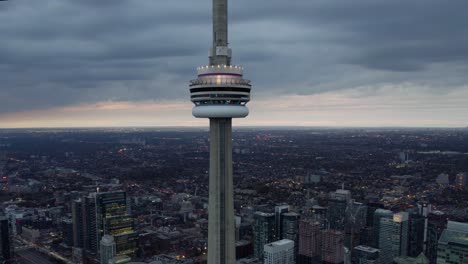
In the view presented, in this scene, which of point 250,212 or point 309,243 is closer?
point 309,243

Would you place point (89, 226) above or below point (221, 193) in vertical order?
below

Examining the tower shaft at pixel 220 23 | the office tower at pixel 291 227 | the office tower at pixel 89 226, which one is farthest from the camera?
the office tower at pixel 89 226

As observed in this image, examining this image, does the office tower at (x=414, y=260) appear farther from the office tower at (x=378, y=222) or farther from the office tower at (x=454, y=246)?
the office tower at (x=378, y=222)

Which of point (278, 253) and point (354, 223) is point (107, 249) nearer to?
point (278, 253)

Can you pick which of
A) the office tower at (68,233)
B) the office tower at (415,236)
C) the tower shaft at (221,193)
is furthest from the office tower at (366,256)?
the office tower at (68,233)

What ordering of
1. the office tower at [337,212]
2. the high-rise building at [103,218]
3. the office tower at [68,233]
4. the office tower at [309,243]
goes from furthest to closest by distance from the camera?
the office tower at [337,212], the office tower at [68,233], the high-rise building at [103,218], the office tower at [309,243]

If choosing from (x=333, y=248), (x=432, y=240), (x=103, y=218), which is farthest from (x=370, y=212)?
(x=103, y=218)

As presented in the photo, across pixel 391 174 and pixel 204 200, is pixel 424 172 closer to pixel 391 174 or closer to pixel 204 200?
pixel 391 174
